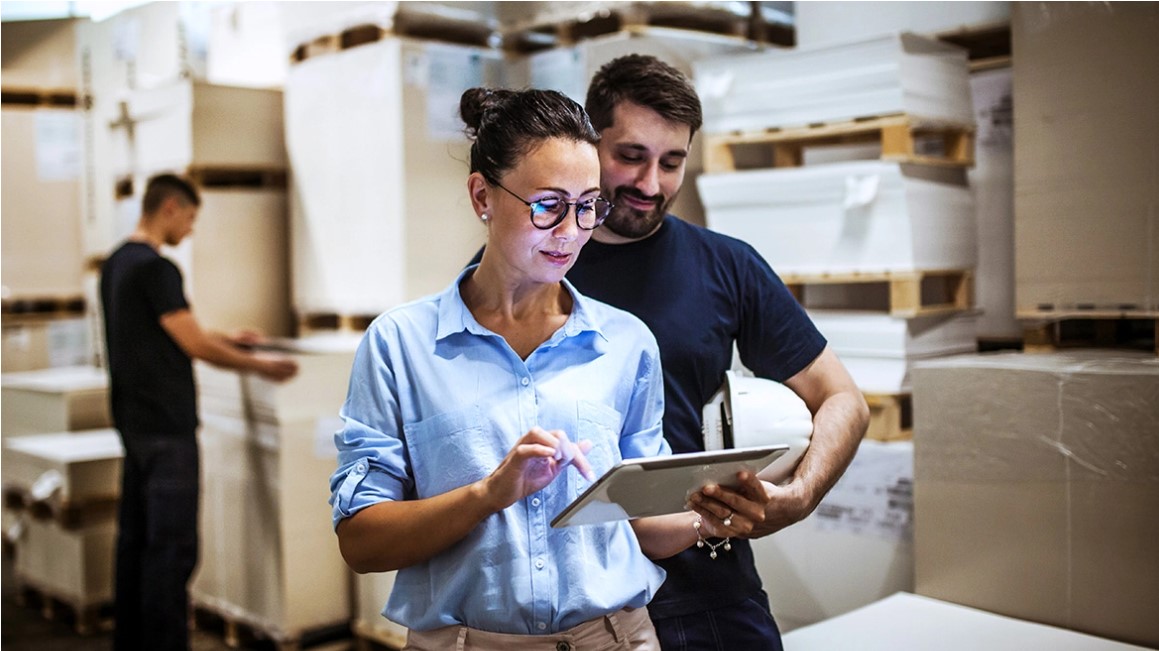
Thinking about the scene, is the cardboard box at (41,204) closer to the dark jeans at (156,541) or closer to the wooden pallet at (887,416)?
the dark jeans at (156,541)

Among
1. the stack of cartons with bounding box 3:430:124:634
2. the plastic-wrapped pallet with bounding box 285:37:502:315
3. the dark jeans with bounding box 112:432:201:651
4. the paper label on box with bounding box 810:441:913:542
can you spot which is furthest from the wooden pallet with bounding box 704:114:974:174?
the stack of cartons with bounding box 3:430:124:634

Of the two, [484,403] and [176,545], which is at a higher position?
[484,403]

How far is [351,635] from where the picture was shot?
479 cm

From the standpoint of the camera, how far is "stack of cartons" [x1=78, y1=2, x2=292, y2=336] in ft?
16.8

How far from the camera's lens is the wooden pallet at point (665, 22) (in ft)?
12.4

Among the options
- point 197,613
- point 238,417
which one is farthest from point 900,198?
point 197,613

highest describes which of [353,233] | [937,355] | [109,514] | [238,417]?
[353,233]

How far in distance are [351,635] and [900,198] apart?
2.93 metres

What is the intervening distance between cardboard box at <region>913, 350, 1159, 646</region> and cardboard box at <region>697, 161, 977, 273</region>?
16.5 inches

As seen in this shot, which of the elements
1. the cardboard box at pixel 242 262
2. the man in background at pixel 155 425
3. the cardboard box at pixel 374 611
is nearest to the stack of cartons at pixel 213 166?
the cardboard box at pixel 242 262

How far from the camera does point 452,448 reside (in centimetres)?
171

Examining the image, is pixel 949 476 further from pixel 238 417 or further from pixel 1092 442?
pixel 238 417

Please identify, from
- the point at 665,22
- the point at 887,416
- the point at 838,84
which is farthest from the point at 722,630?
the point at 665,22

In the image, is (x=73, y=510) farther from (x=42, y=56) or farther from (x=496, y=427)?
(x=496, y=427)
